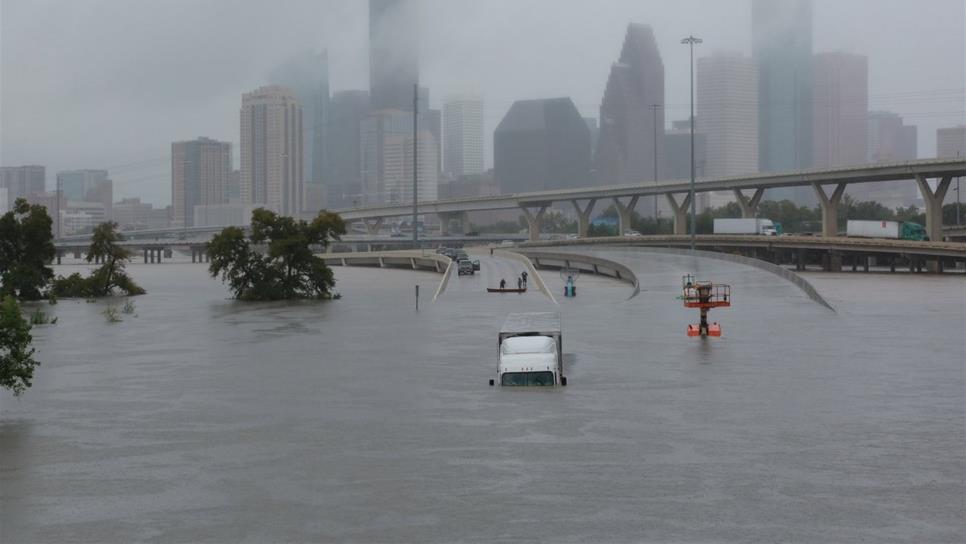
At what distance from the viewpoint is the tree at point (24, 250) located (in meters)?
89.5

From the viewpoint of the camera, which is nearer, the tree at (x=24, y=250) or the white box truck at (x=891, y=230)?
the tree at (x=24, y=250)

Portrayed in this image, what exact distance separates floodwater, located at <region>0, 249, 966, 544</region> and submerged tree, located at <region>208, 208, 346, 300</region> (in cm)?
3210

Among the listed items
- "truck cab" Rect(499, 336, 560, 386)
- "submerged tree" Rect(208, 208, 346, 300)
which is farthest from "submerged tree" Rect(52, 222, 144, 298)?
"truck cab" Rect(499, 336, 560, 386)

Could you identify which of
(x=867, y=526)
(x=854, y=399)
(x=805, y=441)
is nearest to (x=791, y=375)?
(x=854, y=399)

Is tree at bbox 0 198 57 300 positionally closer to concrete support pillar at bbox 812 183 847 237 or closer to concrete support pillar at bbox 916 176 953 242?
concrete support pillar at bbox 916 176 953 242

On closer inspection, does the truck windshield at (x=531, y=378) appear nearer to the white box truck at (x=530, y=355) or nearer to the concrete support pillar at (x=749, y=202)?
the white box truck at (x=530, y=355)

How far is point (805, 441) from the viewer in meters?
27.7

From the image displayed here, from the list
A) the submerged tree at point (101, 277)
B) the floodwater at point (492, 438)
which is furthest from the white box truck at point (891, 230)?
the submerged tree at point (101, 277)

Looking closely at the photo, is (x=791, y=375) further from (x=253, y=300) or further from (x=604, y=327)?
(x=253, y=300)

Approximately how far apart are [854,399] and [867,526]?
14.5 metres

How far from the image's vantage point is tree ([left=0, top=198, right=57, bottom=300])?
89500 mm

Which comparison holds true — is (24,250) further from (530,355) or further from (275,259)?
(530,355)

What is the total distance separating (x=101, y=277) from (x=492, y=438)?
78.7 m

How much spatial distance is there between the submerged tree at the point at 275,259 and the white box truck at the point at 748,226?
6719 centimetres
